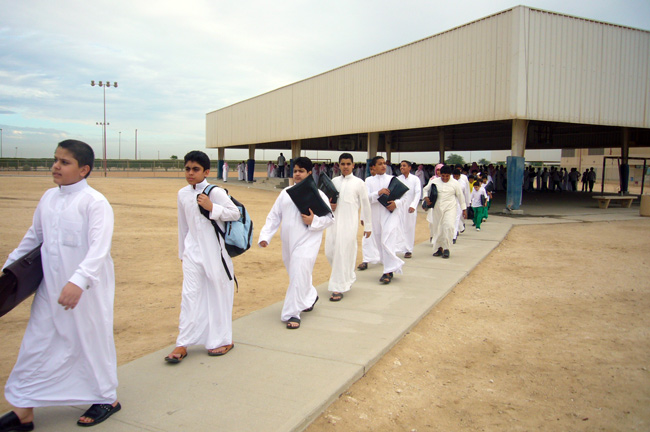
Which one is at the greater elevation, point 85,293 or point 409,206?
point 409,206

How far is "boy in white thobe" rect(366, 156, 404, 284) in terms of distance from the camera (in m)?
6.92

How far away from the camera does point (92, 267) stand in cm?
279

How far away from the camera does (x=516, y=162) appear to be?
56.4ft

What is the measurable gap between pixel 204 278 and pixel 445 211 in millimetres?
5938

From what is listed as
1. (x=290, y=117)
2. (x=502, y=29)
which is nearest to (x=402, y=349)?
(x=502, y=29)

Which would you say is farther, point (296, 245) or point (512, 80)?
point (512, 80)

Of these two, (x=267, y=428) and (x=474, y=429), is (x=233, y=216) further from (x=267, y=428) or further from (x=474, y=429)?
(x=474, y=429)

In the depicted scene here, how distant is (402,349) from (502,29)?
1438 centimetres

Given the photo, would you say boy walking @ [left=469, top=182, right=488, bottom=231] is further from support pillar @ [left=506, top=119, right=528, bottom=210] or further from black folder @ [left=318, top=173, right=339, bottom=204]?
black folder @ [left=318, top=173, right=339, bottom=204]

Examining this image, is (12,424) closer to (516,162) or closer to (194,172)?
(194,172)

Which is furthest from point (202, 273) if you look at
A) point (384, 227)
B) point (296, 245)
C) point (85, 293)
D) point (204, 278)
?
point (384, 227)

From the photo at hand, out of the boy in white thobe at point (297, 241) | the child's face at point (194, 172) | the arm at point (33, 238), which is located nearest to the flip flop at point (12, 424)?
the arm at point (33, 238)

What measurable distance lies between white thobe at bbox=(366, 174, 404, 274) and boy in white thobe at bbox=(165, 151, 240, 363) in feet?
11.0

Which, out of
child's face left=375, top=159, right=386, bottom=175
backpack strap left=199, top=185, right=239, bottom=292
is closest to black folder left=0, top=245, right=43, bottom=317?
backpack strap left=199, top=185, right=239, bottom=292
